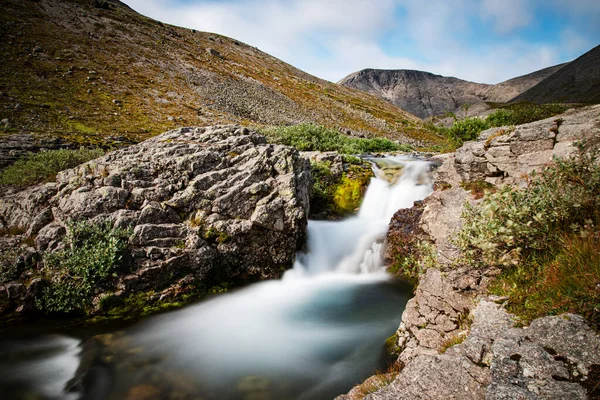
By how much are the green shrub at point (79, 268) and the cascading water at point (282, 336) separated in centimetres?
214

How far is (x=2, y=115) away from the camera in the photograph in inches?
1001

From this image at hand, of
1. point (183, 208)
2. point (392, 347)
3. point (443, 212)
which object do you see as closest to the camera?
→ point (392, 347)

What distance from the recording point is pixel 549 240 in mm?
4828

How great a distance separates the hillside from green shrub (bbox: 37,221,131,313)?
1529 cm

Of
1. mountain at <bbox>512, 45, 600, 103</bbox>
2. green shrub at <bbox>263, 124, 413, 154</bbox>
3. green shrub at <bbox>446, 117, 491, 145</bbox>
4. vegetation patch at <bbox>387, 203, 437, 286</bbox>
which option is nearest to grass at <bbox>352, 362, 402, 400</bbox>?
vegetation patch at <bbox>387, 203, 437, 286</bbox>

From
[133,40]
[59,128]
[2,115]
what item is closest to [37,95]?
[2,115]

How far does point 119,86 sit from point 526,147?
4998 centimetres

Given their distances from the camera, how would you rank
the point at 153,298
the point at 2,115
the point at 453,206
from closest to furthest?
the point at 153,298 < the point at 453,206 < the point at 2,115

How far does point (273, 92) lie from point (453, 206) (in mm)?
63389

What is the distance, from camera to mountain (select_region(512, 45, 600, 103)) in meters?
104

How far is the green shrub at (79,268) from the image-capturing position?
29.8ft

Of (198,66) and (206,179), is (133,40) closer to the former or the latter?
(198,66)

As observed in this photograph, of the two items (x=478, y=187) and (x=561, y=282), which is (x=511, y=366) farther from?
(x=478, y=187)

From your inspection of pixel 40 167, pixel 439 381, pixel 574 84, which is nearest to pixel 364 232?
pixel 439 381
